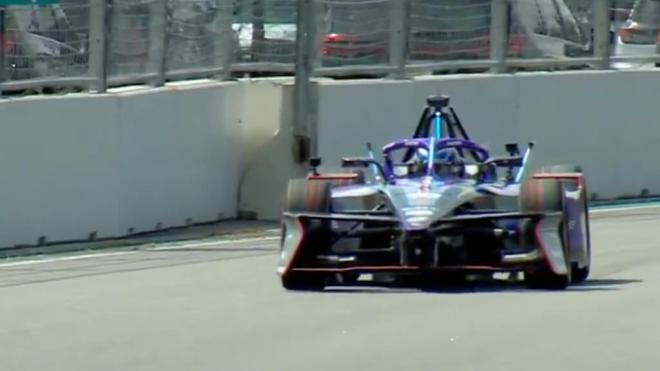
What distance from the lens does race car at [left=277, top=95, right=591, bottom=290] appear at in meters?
12.7

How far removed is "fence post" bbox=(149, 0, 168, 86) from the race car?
482 centimetres

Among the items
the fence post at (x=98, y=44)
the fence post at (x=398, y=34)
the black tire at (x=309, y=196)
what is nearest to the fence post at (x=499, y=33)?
the fence post at (x=398, y=34)

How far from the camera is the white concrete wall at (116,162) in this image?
52.8 feet

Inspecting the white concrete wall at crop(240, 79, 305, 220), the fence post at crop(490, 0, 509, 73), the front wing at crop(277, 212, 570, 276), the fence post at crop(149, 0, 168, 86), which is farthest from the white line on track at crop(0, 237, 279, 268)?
the fence post at crop(490, 0, 509, 73)

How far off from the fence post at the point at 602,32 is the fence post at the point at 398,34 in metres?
2.57

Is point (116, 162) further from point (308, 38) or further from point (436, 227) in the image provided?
point (436, 227)

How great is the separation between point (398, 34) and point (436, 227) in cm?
772

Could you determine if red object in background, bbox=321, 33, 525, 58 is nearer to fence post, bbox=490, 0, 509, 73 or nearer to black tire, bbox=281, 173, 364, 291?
fence post, bbox=490, 0, 509, 73

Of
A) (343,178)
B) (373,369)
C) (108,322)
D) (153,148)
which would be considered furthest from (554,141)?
(373,369)

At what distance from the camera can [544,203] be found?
12.7 metres

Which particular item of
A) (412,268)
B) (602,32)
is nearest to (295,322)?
(412,268)

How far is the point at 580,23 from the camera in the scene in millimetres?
21688

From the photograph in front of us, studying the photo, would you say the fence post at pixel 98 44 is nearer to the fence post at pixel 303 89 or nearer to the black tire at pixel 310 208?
the fence post at pixel 303 89

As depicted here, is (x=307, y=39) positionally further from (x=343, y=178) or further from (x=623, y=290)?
(x=623, y=290)
